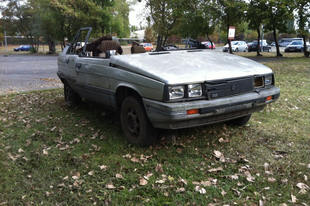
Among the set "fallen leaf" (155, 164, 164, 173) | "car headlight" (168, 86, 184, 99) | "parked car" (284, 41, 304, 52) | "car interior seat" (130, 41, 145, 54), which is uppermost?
"parked car" (284, 41, 304, 52)

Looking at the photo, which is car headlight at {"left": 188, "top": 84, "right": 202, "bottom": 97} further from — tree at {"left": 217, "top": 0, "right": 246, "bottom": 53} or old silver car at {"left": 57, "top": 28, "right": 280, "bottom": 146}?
tree at {"left": 217, "top": 0, "right": 246, "bottom": 53}

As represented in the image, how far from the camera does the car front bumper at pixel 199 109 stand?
11.6 feet

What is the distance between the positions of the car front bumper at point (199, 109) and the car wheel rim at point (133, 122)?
419 millimetres

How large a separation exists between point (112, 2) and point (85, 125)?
99.0ft

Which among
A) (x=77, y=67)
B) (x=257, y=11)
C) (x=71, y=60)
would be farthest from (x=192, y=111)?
(x=257, y=11)

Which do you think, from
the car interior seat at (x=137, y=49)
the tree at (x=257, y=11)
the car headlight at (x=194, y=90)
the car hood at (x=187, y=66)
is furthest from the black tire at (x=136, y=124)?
the tree at (x=257, y=11)

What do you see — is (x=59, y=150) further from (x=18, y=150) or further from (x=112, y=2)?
(x=112, y=2)

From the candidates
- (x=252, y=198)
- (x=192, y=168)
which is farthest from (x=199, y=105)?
(x=252, y=198)

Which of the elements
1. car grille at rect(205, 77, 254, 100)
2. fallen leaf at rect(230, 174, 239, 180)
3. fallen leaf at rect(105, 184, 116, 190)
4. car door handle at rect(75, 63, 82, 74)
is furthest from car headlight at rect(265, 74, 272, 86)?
car door handle at rect(75, 63, 82, 74)

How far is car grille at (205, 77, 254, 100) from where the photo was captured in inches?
147

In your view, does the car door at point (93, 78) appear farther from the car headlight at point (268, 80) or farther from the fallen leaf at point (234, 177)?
the car headlight at point (268, 80)

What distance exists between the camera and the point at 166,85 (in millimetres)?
3531

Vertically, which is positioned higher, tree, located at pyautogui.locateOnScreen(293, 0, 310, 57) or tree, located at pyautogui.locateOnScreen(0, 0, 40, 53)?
tree, located at pyautogui.locateOnScreen(0, 0, 40, 53)

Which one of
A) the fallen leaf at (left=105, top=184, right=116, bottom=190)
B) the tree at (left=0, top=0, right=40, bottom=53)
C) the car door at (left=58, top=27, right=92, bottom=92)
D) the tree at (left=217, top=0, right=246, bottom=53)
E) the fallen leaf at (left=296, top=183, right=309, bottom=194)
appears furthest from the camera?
the tree at (left=0, top=0, right=40, bottom=53)
